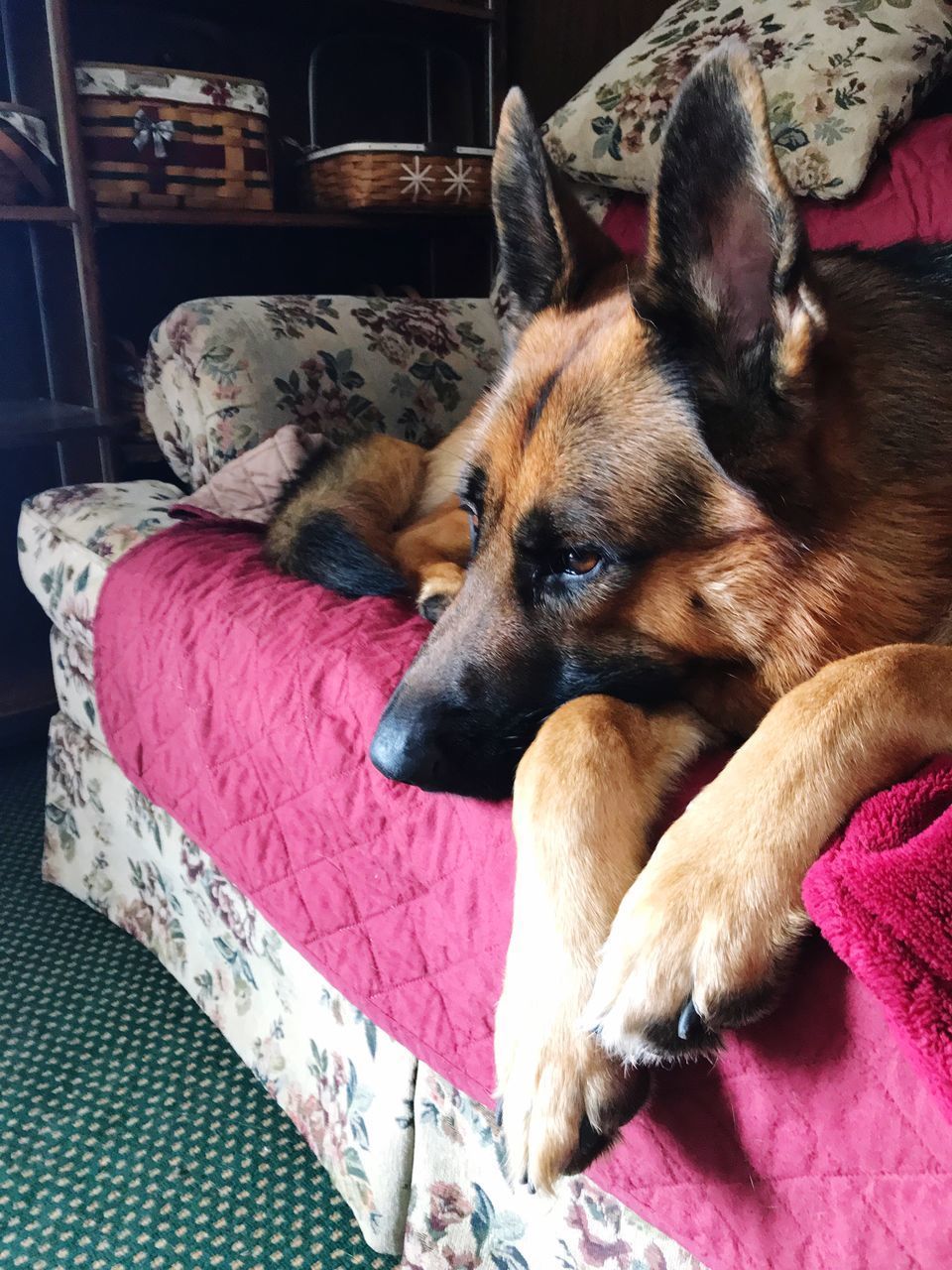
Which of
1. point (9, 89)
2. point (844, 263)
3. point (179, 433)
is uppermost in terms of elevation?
point (9, 89)

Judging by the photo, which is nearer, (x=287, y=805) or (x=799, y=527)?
(x=799, y=527)

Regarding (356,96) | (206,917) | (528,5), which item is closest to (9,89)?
(356,96)

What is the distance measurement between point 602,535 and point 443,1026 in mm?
542

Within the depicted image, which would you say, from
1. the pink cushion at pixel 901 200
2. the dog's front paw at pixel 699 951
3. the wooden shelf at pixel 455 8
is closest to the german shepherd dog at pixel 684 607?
the dog's front paw at pixel 699 951

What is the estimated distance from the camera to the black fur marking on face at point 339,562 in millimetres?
1348

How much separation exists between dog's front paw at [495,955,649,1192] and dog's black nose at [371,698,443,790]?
0.79 ft

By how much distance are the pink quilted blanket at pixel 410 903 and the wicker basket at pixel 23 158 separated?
1.19m

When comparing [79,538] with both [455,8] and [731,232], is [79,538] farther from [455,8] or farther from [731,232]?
[455,8]

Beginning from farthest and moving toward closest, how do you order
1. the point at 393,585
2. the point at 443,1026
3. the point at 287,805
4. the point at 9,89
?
the point at 9,89
the point at 393,585
the point at 287,805
the point at 443,1026

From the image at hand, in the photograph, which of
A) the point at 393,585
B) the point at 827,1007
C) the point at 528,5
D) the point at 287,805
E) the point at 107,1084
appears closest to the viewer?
the point at 827,1007

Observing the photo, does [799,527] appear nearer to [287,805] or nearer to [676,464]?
[676,464]

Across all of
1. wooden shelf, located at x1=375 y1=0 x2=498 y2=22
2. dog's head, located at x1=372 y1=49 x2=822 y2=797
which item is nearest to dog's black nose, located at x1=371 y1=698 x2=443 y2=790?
dog's head, located at x1=372 y1=49 x2=822 y2=797

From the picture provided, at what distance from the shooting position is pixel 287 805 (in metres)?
1.23

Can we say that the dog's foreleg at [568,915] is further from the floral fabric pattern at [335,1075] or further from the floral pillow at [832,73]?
the floral pillow at [832,73]
